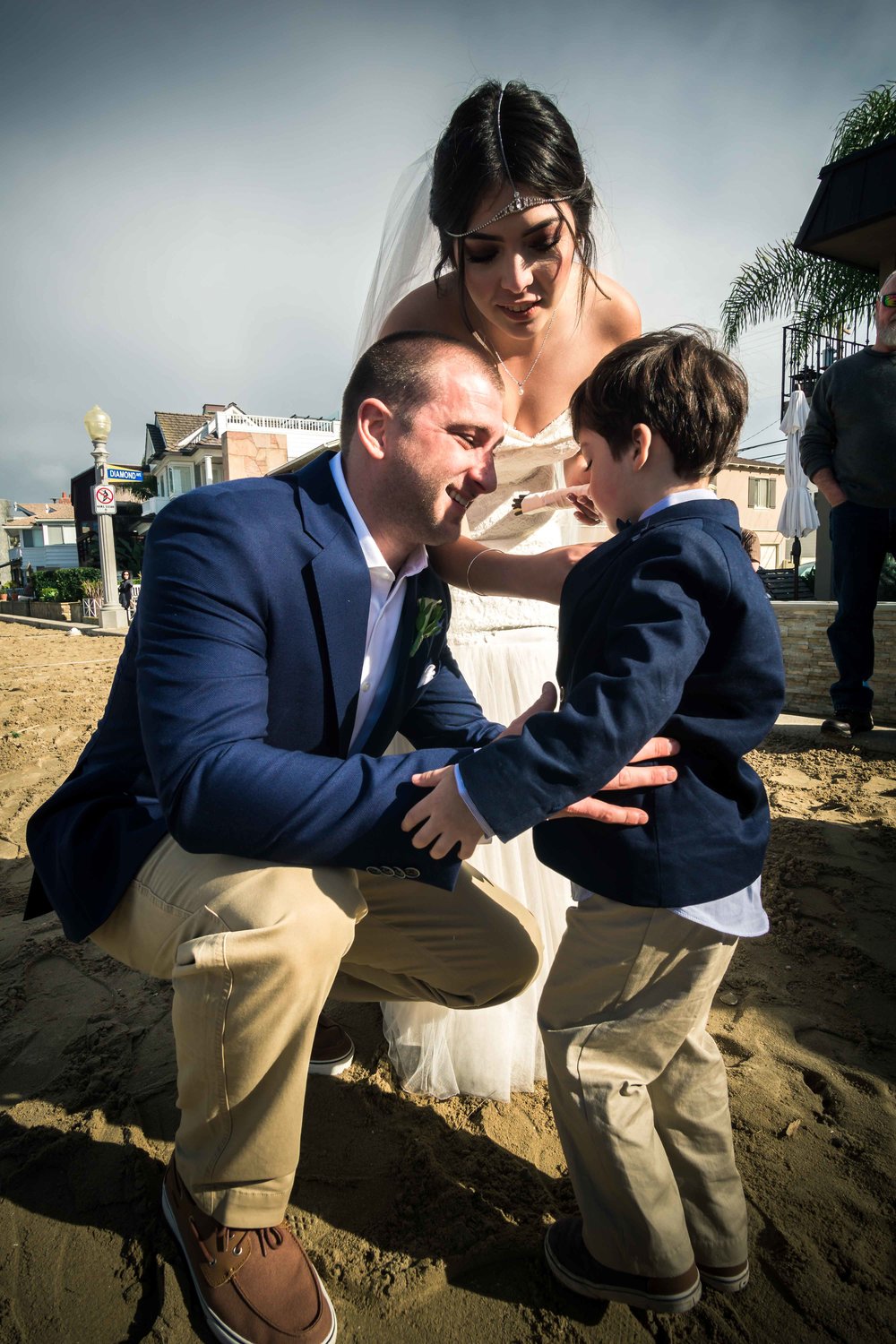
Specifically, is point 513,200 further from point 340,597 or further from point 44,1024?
point 44,1024

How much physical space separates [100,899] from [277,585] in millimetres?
747

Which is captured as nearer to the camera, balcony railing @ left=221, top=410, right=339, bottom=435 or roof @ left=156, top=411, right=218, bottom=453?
balcony railing @ left=221, top=410, right=339, bottom=435

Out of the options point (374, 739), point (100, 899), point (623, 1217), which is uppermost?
point (374, 739)

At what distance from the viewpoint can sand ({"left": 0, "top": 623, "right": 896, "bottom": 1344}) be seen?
1.43m

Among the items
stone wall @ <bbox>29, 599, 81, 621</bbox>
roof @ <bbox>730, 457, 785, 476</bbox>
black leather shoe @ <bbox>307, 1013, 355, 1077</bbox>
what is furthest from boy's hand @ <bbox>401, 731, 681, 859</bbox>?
roof @ <bbox>730, 457, 785, 476</bbox>

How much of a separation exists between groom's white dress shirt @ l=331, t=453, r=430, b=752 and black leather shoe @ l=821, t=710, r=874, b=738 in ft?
12.3

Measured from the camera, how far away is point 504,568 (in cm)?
209

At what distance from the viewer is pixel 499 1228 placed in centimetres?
162

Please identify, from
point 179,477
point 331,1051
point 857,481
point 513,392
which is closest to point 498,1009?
point 331,1051

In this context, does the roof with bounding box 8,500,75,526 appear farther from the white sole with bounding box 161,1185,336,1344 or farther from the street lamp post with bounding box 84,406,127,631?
the white sole with bounding box 161,1185,336,1344

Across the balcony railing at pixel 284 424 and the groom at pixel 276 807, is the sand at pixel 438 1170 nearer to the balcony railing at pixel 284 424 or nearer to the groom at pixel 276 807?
the groom at pixel 276 807

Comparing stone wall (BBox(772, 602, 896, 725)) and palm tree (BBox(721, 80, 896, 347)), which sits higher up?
palm tree (BBox(721, 80, 896, 347))

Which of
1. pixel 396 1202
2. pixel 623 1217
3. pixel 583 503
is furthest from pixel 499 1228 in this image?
pixel 583 503

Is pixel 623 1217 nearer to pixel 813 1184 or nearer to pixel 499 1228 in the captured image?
pixel 499 1228
